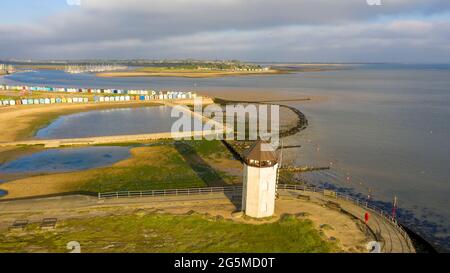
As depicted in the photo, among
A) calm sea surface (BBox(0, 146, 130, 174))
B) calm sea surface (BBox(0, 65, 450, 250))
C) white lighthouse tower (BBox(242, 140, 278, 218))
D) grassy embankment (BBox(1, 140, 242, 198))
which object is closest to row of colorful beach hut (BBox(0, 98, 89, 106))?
calm sea surface (BBox(0, 65, 450, 250))

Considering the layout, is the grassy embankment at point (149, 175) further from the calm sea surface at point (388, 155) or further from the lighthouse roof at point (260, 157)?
the lighthouse roof at point (260, 157)

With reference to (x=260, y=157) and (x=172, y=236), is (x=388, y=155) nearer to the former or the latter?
(x=260, y=157)

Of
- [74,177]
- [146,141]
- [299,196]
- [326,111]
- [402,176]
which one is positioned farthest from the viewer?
[326,111]

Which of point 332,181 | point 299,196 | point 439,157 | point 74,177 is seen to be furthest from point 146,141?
point 439,157
